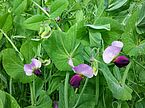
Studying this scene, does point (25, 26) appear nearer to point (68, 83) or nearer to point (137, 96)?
point (68, 83)

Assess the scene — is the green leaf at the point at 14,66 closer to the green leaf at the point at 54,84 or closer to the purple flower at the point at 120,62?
the green leaf at the point at 54,84

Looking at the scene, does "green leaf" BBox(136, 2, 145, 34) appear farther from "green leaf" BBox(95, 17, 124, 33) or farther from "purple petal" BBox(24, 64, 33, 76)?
"purple petal" BBox(24, 64, 33, 76)

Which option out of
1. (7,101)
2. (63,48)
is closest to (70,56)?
(63,48)

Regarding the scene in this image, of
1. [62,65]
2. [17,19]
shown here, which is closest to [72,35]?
[62,65]

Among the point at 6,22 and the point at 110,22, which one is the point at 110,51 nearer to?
the point at 110,22

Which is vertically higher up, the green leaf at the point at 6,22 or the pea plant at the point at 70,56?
the green leaf at the point at 6,22

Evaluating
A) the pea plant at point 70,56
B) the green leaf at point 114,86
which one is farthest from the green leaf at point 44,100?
the green leaf at point 114,86
